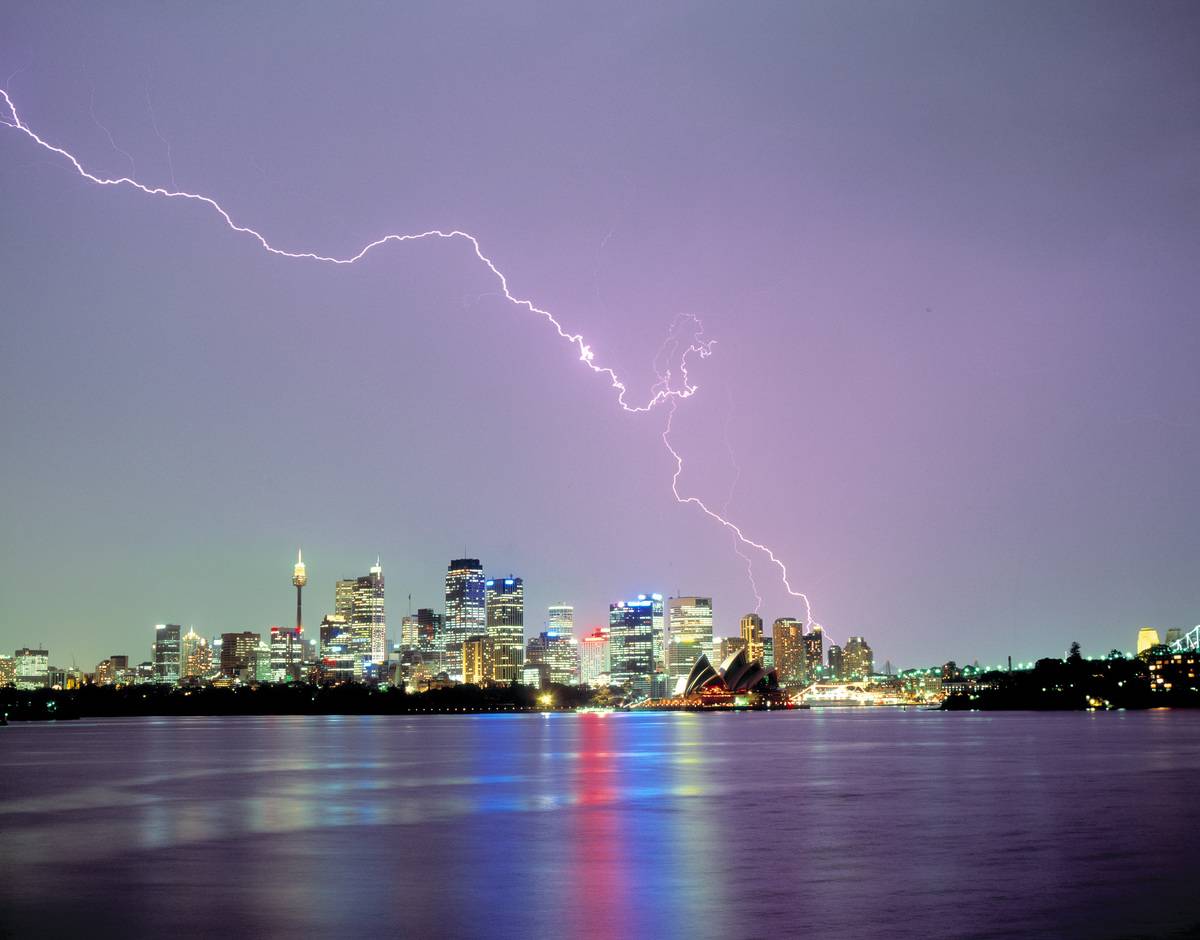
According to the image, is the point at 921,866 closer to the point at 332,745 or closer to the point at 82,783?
the point at 82,783

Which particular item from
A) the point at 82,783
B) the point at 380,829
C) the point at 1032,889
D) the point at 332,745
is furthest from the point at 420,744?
the point at 1032,889

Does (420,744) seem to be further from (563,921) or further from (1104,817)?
(563,921)

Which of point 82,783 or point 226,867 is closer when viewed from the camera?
point 226,867

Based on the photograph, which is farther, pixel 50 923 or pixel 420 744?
pixel 420 744

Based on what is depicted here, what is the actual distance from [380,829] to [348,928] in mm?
16102

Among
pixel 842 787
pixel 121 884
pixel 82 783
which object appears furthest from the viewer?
pixel 82 783

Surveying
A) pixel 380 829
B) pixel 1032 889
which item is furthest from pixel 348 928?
pixel 380 829

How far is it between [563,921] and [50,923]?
27.1 ft

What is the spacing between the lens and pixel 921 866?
27297 millimetres

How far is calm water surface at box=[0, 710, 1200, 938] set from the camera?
70.8 feet

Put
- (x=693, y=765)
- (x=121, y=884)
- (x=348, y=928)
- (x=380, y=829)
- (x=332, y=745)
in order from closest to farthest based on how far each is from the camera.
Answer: (x=348, y=928), (x=121, y=884), (x=380, y=829), (x=693, y=765), (x=332, y=745)

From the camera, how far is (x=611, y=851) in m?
30.7

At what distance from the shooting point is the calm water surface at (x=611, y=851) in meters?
21.6

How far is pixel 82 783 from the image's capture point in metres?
56.8
